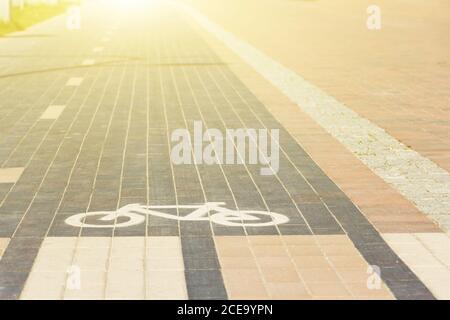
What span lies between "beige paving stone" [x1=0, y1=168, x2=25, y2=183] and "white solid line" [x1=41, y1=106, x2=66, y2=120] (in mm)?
3462

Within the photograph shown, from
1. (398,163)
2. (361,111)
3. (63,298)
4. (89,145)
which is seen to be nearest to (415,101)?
(361,111)

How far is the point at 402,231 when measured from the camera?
6.79m

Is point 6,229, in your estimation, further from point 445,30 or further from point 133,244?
point 445,30

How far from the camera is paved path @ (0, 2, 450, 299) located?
5.57m

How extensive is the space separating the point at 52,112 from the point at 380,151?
509 centimetres

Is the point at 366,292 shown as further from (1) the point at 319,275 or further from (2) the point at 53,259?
(2) the point at 53,259

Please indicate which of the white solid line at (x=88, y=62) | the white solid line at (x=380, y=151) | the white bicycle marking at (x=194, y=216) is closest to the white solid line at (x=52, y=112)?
the white solid line at (x=380, y=151)

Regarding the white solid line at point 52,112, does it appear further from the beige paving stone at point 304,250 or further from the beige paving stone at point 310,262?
the beige paving stone at point 310,262

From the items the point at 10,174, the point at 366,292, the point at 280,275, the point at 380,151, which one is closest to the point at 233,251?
the point at 280,275

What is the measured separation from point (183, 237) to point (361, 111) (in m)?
6.97

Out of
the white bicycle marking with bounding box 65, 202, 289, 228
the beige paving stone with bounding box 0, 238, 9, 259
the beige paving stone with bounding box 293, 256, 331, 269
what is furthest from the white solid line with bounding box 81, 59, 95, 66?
the beige paving stone with bounding box 293, 256, 331, 269

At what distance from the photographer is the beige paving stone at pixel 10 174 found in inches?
334

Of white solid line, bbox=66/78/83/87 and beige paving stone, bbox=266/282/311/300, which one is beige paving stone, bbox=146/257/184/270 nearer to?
beige paving stone, bbox=266/282/311/300

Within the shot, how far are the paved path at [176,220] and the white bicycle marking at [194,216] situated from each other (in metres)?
0.04
